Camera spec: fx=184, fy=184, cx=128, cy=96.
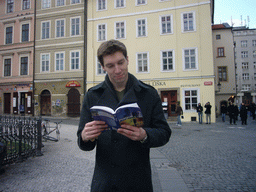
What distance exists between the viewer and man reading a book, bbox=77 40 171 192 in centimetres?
155

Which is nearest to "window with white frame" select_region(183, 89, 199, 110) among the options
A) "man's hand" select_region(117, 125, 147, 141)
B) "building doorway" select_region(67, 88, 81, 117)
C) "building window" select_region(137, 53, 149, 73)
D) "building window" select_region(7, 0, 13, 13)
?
"building window" select_region(137, 53, 149, 73)

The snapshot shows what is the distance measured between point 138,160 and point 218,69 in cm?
3441

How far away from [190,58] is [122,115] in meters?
18.0

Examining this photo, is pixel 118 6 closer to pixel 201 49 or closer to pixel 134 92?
pixel 201 49

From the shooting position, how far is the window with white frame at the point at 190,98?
17.3m

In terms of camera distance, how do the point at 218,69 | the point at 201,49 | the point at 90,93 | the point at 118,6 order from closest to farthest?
the point at 90,93, the point at 201,49, the point at 118,6, the point at 218,69

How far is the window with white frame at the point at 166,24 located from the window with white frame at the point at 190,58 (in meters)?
2.68

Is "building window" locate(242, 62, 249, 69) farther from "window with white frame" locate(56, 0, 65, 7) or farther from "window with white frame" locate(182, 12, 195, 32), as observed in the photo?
"window with white frame" locate(56, 0, 65, 7)

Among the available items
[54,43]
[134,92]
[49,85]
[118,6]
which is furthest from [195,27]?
[134,92]

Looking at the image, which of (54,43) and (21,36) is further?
(21,36)

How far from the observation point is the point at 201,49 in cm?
1744

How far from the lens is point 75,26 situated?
839 inches

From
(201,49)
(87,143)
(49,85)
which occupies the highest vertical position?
(201,49)

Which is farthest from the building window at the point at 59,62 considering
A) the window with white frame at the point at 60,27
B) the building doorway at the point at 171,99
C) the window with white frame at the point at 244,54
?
the window with white frame at the point at 244,54
